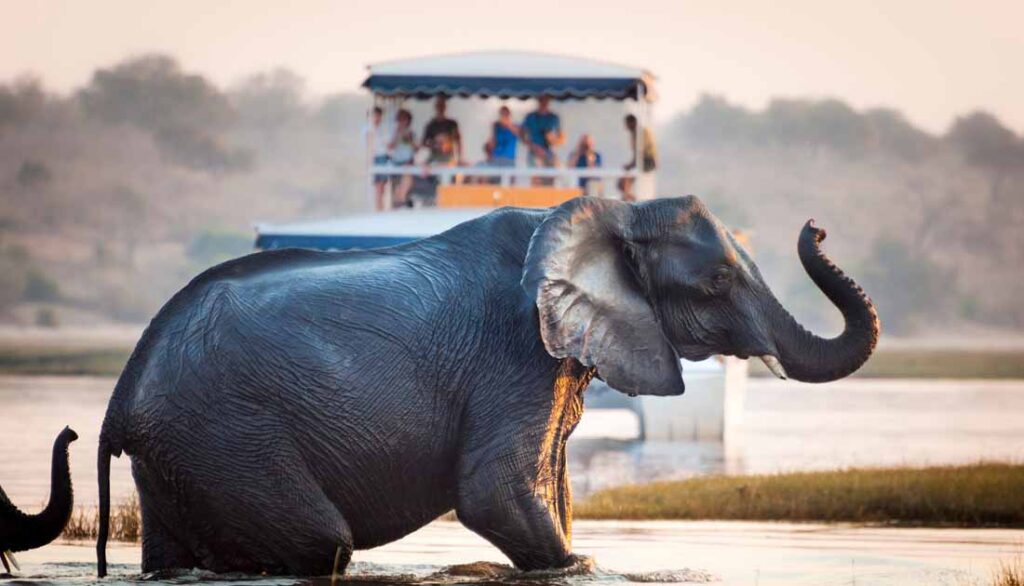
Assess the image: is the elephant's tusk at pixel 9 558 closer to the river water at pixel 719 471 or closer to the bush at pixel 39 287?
the river water at pixel 719 471

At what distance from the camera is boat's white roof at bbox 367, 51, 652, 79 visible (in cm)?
3584

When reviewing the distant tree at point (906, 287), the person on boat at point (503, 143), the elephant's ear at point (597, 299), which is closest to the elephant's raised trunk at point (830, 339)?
Answer: the elephant's ear at point (597, 299)

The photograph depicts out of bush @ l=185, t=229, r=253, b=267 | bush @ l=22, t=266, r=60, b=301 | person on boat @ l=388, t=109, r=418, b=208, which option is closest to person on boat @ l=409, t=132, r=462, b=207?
person on boat @ l=388, t=109, r=418, b=208

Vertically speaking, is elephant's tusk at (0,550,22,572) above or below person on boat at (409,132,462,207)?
below

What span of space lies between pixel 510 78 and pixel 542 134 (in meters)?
1.04

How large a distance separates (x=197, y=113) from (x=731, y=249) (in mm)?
116189

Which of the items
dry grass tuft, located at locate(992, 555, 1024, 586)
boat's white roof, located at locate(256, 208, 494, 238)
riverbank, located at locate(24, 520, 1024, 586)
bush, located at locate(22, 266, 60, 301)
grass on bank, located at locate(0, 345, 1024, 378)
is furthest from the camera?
bush, located at locate(22, 266, 60, 301)

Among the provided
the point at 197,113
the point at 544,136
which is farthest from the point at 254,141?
the point at 544,136

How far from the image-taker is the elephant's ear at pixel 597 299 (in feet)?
45.5

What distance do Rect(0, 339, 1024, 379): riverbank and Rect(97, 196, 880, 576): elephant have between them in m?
51.0

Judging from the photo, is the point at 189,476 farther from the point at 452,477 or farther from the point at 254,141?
the point at 254,141

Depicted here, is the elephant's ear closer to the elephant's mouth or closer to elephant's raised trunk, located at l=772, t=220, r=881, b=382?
the elephant's mouth

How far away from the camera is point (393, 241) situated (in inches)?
1296

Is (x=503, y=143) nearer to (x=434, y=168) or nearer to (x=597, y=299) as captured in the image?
(x=434, y=168)
